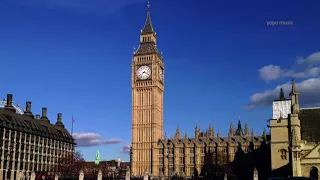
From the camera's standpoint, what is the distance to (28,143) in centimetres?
11869

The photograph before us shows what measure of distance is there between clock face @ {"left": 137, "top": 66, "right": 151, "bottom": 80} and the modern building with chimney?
31349 millimetres

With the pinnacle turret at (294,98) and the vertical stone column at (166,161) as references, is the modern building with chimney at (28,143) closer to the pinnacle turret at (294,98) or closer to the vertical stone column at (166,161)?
the vertical stone column at (166,161)

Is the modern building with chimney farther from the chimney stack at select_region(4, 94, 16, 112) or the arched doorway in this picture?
the arched doorway

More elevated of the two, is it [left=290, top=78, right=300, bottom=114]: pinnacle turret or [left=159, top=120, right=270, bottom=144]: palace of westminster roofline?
[left=290, top=78, right=300, bottom=114]: pinnacle turret

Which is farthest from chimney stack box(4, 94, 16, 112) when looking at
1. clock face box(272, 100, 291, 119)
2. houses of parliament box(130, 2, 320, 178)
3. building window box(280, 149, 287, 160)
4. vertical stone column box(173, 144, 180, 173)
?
building window box(280, 149, 287, 160)

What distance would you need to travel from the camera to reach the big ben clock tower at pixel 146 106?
14300 cm

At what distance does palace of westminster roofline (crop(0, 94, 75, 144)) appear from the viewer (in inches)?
4402

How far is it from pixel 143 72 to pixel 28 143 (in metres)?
48.6

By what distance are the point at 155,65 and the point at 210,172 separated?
44409 mm

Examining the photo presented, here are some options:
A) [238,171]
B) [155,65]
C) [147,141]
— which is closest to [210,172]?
[238,171]

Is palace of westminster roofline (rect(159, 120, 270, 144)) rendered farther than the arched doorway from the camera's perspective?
Yes

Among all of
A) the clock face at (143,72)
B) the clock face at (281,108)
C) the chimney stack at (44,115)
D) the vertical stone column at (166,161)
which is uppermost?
the clock face at (143,72)

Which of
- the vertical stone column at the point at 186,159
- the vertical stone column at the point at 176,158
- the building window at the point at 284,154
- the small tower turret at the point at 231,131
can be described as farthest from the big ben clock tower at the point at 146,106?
the building window at the point at 284,154

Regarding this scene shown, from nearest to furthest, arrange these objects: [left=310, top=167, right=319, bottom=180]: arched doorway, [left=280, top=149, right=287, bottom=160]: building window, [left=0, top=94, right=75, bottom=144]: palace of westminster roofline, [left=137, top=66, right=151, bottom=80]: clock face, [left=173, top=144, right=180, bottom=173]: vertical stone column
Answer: [left=310, top=167, right=319, bottom=180]: arched doorway, [left=280, top=149, right=287, bottom=160]: building window, [left=0, top=94, right=75, bottom=144]: palace of westminster roofline, [left=173, top=144, right=180, bottom=173]: vertical stone column, [left=137, top=66, right=151, bottom=80]: clock face
